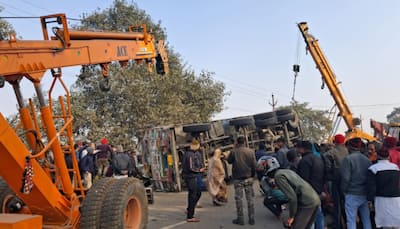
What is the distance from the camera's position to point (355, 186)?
6406 millimetres

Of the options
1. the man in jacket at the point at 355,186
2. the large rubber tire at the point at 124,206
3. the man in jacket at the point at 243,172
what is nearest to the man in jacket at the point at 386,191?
the man in jacket at the point at 355,186

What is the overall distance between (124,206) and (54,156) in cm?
123

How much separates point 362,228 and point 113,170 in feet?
20.7

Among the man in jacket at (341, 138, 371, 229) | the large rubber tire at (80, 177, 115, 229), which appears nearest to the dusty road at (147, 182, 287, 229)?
the man in jacket at (341, 138, 371, 229)

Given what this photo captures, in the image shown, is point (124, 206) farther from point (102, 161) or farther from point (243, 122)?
point (243, 122)

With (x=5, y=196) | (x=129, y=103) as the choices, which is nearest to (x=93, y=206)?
(x=5, y=196)

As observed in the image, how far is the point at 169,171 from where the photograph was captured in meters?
13.4

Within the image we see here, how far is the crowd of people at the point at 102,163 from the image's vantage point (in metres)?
10.1

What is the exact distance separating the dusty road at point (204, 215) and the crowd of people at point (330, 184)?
0.87 ft

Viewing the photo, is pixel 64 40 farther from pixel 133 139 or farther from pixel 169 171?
pixel 133 139

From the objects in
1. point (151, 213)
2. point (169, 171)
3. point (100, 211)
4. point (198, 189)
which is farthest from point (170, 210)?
A: point (100, 211)

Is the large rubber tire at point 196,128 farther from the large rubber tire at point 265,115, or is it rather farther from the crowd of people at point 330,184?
the crowd of people at point 330,184

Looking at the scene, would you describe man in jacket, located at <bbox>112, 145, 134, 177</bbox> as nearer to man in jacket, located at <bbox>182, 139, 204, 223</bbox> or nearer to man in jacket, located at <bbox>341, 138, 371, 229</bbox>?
man in jacket, located at <bbox>182, 139, 204, 223</bbox>

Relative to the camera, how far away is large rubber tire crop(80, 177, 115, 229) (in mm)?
5586
